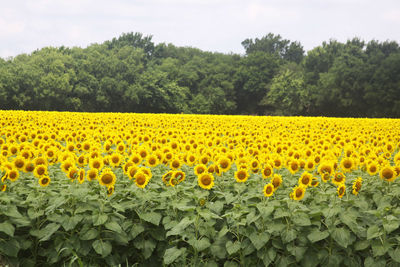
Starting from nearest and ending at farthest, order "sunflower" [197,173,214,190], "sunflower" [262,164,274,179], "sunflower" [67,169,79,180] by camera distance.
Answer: "sunflower" [67,169,79,180] < "sunflower" [197,173,214,190] < "sunflower" [262,164,274,179]

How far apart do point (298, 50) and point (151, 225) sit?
9245 centimetres

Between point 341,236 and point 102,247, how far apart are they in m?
2.52

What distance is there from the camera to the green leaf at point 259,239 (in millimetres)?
4289

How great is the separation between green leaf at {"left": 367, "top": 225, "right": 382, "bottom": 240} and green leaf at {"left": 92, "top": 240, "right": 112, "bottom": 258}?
8.89 ft

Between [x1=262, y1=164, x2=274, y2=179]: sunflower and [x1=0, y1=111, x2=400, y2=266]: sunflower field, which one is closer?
[x1=0, y1=111, x2=400, y2=266]: sunflower field

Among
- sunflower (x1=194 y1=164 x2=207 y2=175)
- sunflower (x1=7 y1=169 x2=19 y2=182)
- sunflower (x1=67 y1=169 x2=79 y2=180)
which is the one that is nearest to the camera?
sunflower (x1=67 y1=169 x2=79 y2=180)

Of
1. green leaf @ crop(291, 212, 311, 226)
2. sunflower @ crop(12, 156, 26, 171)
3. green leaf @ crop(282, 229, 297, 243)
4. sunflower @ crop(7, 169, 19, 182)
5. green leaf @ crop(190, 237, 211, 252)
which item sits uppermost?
sunflower @ crop(12, 156, 26, 171)

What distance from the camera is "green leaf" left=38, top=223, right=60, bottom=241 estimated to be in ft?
14.4

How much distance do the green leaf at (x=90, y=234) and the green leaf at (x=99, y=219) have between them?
18 centimetres

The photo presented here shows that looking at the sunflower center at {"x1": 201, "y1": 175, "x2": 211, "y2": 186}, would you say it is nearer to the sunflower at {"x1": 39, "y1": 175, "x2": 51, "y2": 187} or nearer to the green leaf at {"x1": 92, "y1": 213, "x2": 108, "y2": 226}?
the green leaf at {"x1": 92, "y1": 213, "x2": 108, "y2": 226}

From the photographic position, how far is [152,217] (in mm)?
4605

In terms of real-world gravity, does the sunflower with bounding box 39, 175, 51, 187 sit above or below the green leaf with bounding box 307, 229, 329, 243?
above

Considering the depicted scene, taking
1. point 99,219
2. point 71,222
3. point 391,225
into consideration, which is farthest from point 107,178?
point 391,225

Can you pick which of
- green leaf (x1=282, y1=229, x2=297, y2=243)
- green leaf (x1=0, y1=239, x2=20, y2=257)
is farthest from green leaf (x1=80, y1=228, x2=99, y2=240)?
green leaf (x1=282, y1=229, x2=297, y2=243)
